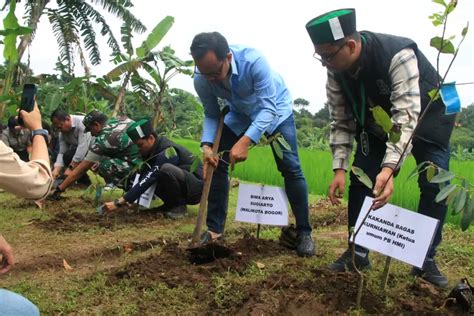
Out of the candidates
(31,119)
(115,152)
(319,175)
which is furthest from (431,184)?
(319,175)

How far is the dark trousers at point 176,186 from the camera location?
12.5 feet

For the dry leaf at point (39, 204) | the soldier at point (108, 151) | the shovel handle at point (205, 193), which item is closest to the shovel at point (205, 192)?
the shovel handle at point (205, 193)

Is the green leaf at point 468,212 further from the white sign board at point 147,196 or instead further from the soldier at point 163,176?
the white sign board at point 147,196

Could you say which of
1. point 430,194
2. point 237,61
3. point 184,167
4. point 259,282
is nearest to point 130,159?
point 184,167

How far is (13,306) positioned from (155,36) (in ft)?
13.3

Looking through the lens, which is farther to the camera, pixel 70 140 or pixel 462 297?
pixel 70 140

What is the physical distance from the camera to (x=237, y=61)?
8.96 ft

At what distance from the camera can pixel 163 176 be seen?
3809 mm

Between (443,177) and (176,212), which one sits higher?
(443,177)

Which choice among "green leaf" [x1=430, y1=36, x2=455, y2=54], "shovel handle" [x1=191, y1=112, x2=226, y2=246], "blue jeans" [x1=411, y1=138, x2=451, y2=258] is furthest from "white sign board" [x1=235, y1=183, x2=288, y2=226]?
"green leaf" [x1=430, y1=36, x2=455, y2=54]

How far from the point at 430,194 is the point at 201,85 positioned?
137cm

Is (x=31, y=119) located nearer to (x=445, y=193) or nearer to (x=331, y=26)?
(x=331, y=26)

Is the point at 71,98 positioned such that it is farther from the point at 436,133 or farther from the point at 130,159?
the point at 436,133

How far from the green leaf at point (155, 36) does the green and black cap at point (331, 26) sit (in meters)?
3.04
